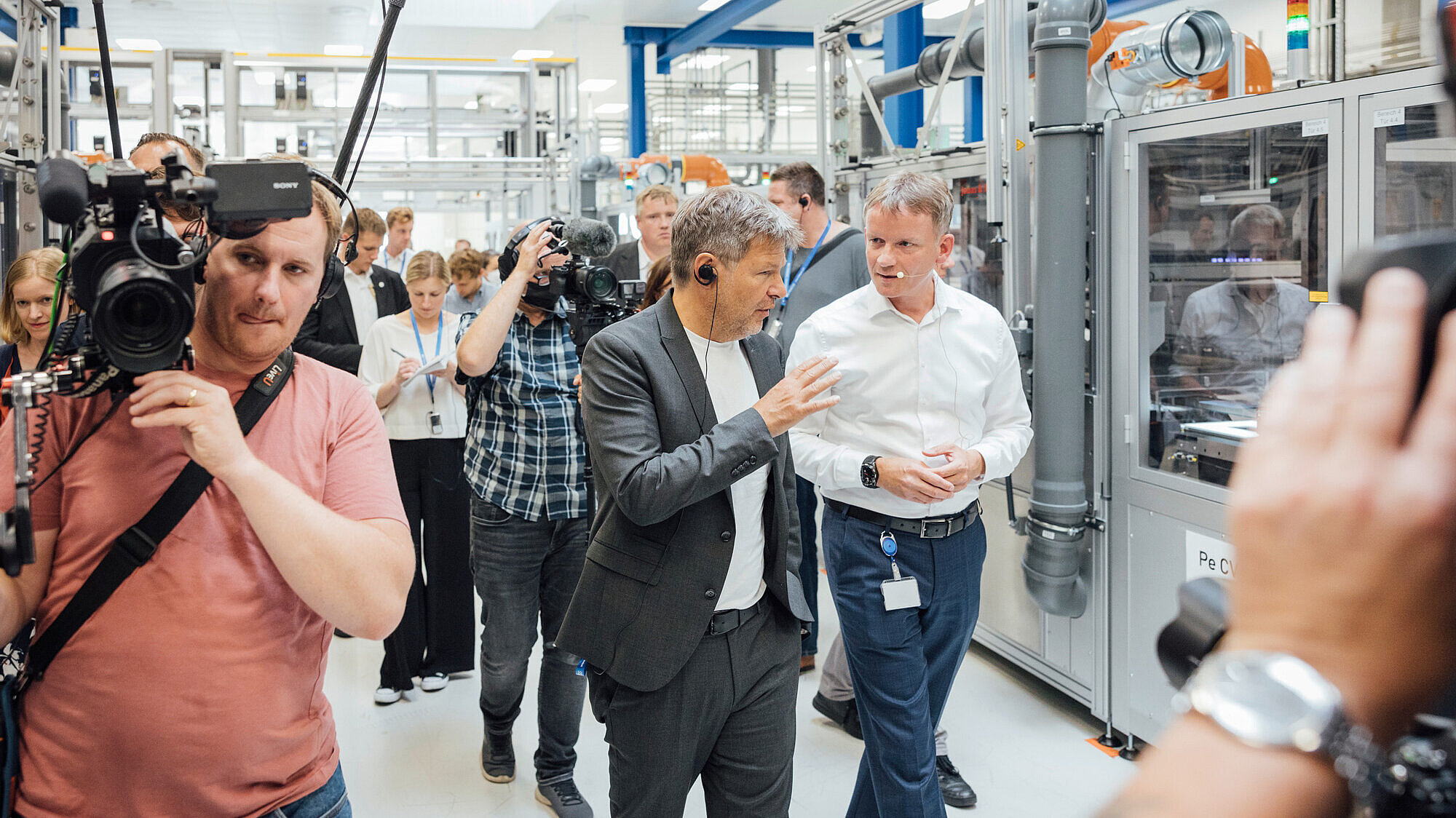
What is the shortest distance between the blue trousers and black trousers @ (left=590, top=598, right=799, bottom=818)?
0.40 metres

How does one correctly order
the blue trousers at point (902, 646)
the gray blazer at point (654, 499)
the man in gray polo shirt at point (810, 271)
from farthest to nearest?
1. the man in gray polo shirt at point (810, 271)
2. the blue trousers at point (902, 646)
3. the gray blazer at point (654, 499)

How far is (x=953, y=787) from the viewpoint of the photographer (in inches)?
119

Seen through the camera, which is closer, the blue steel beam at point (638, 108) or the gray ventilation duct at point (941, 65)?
the gray ventilation duct at point (941, 65)

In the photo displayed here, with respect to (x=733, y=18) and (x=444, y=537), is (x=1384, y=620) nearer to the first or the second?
(x=444, y=537)

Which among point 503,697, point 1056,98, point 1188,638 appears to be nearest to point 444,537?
point 503,697

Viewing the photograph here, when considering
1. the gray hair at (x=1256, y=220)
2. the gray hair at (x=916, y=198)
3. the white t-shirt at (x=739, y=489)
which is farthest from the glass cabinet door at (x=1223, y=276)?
the white t-shirt at (x=739, y=489)

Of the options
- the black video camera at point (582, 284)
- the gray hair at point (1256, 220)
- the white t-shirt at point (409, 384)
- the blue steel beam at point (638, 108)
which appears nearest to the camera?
the black video camera at point (582, 284)

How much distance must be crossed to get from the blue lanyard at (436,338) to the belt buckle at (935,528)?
6.70 ft

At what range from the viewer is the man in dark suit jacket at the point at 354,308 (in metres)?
4.01

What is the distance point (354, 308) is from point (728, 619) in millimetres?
3209

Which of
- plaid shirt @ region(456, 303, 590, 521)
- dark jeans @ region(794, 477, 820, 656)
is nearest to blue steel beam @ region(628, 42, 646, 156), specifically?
dark jeans @ region(794, 477, 820, 656)

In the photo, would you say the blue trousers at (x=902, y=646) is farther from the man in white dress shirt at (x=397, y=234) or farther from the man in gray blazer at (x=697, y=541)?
the man in white dress shirt at (x=397, y=234)

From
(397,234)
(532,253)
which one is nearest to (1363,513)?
(532,253)

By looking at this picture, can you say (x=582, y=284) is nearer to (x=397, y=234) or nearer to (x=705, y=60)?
(x=397, y=234)
